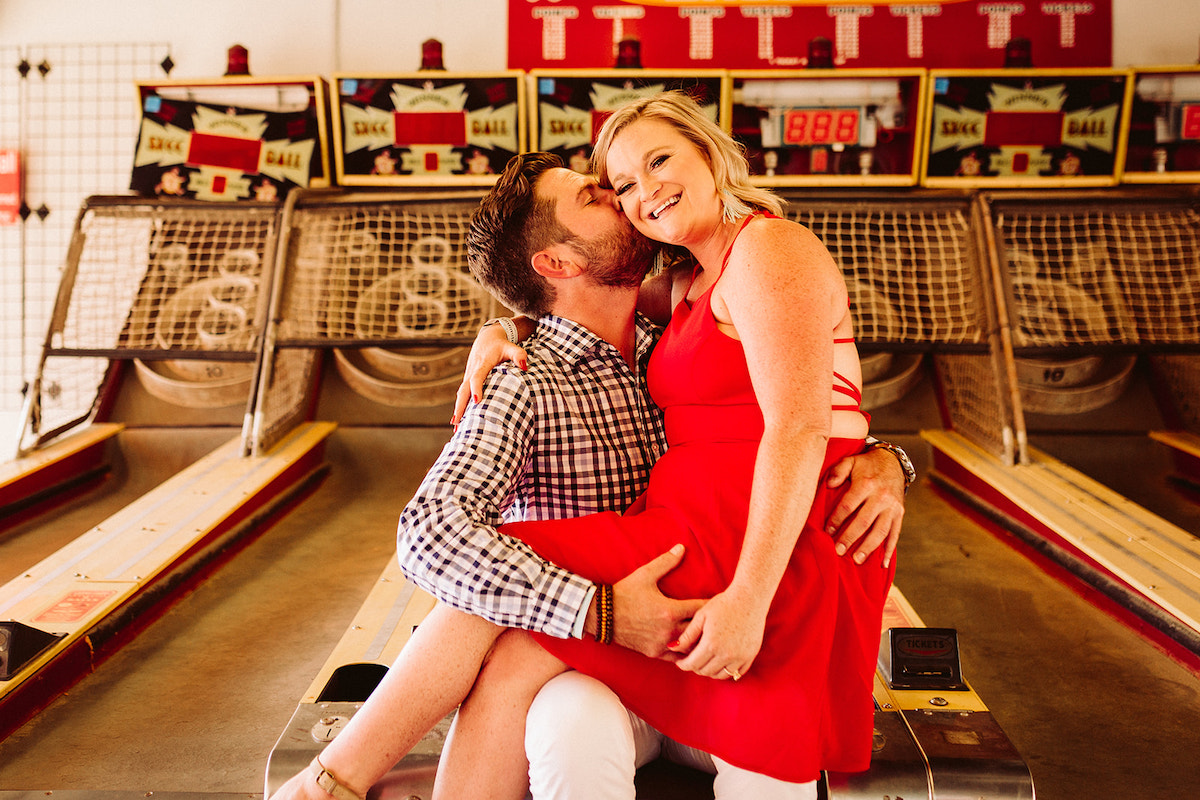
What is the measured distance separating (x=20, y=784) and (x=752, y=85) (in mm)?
3838

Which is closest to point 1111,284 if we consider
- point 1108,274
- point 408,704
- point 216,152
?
point 1108,274

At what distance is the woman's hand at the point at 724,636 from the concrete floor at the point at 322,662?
3.29 feet

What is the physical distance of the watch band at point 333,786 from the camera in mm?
1204

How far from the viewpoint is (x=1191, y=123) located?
161 inches

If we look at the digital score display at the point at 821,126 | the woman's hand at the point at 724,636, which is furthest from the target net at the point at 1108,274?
the woman's hand at the point at 724,636

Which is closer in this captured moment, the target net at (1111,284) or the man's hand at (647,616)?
the man's hand at (647,616)

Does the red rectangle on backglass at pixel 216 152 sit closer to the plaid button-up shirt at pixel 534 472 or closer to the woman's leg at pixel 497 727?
the plaid button-up shirt at pixel 534 472

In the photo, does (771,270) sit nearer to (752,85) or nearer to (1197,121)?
(752,85)

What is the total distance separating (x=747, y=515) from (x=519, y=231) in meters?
0.68

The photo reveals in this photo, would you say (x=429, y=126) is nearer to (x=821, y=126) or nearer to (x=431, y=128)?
(x=431, y=128)

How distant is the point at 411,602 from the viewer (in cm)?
227

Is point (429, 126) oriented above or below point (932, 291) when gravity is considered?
above

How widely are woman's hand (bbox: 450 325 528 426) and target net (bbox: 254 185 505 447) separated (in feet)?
6.94

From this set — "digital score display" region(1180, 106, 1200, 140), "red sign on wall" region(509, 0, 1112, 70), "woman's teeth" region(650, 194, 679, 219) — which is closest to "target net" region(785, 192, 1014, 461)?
"red sign on wall" region(509, 0, 1112, 70)
